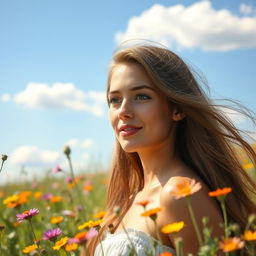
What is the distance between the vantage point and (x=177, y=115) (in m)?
2.74

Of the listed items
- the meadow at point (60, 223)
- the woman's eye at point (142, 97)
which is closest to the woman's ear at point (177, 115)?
the woman's eye at point (142, 97)

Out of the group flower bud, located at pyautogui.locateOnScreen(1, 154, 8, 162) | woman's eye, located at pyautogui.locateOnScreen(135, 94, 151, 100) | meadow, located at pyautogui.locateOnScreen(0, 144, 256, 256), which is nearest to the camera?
meadow, located at pyautogui.locateOnScreen(0, 144, 256, 256)

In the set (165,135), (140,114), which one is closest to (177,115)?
(165,135)

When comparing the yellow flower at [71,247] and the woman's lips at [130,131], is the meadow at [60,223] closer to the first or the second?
the yellow flower at [71,247]

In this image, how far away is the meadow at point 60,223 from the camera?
180cm

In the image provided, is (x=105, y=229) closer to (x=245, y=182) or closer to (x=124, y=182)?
(x=124, y=182)

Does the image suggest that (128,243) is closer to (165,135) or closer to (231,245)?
(165,135)

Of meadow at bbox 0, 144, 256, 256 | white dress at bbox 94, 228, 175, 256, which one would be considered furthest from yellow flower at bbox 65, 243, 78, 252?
white dress at bbox 94, 228, 175, 256

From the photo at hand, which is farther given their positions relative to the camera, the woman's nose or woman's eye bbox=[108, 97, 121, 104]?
woman's eye bbox=[108, 97, 121, 104]

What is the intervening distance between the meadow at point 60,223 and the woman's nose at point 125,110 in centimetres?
38

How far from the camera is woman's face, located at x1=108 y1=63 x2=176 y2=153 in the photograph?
2631 millimetres

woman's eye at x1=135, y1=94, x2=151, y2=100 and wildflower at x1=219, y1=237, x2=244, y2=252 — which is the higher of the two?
woman's eye at x1=135, y1=94, x2=151, y2=100

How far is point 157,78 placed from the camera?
267 cm

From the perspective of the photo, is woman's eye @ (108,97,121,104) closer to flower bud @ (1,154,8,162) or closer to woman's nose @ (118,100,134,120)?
woman's nose @ (118,100,134,120)
